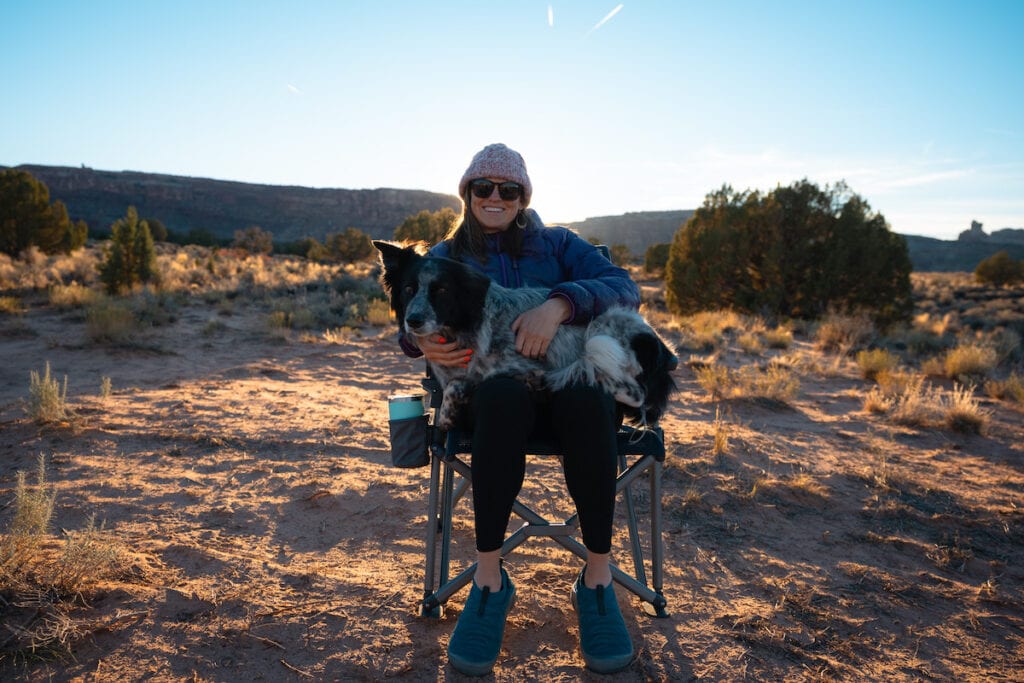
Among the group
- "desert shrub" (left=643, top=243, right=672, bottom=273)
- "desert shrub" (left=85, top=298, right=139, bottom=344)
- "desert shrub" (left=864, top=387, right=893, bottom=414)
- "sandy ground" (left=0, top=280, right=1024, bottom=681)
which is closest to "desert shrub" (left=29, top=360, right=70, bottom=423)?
"sandy ground" (left=0, top=280, right=1024, bottom=681)

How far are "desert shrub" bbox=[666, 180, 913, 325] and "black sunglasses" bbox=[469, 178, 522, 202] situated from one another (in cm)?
1300

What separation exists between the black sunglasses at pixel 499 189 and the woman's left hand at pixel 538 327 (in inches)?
24.2

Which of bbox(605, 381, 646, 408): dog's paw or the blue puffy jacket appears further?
the blue puffy jacket

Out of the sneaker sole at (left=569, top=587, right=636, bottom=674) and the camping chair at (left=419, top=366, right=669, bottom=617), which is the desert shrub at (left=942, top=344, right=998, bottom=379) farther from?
the sneaker sole at (left=569, top=587, right=636, bottom=674)

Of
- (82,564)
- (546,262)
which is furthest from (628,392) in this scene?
(82,564)

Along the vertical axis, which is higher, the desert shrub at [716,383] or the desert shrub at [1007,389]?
the desert shrub at [1007,389]

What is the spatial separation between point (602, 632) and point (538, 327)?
3.91 feet

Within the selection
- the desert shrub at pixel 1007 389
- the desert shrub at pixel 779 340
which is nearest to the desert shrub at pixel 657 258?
the desert shrub at pixel 779 340

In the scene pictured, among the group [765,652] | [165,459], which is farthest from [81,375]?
[765,652]

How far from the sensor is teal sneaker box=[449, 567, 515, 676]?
1.95 metres

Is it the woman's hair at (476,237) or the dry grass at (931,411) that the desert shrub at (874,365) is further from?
the woman's hair at (476,237)

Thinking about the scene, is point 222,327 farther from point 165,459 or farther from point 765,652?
point 765,652

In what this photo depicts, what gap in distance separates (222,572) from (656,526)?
2.03 metres

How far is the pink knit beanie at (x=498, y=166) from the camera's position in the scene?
2514 mm
